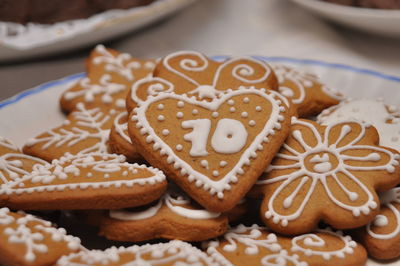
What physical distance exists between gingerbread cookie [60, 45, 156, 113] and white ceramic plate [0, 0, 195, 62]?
0.42 ft

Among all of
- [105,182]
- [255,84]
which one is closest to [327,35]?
[255,84]

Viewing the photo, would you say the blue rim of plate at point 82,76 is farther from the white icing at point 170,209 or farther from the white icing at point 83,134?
the white icing at point 170,209

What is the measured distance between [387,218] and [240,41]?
3.05ft

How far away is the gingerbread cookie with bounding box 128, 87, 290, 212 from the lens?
0.82m

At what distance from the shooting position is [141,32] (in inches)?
65.3

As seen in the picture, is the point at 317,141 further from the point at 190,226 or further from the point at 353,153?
the point at 190,226

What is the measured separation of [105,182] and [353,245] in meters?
0.36

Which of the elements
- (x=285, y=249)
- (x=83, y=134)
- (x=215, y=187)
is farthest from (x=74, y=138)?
(x=285, y=249)

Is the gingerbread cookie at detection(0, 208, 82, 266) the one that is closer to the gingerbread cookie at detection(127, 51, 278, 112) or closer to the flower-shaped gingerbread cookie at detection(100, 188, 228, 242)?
the flower-shaped gingerbread cookie at detection(100, 188, 228, 242)

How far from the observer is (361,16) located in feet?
4.54

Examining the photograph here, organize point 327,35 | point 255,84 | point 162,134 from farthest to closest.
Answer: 1. point 327,35
2. point 255,84
3. point 162,134

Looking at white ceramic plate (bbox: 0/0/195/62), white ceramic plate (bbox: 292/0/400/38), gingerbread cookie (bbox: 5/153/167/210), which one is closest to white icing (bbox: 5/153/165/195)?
gingerbread cookie (bbox: 5/153/167/210)

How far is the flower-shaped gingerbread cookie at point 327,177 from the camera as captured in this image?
0.82 metres

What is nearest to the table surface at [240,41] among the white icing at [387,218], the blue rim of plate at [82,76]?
the blue rim of plate at [82,76]
